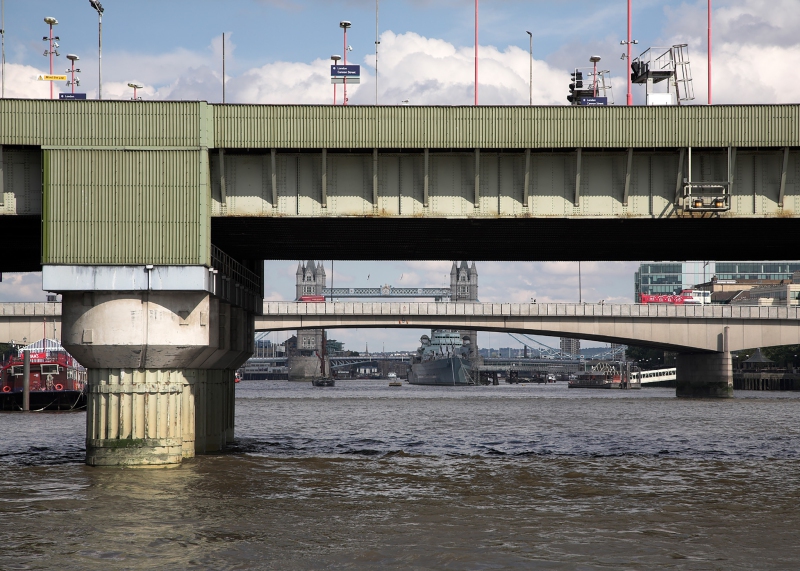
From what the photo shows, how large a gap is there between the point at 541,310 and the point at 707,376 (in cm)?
2436

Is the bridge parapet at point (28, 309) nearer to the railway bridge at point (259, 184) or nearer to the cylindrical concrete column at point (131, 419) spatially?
the railway bridge at point (259, 184)

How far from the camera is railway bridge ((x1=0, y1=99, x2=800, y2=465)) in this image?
32.4 meters

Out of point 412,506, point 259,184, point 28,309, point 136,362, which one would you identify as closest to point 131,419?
point 136,362

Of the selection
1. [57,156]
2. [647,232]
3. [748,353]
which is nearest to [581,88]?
[647,232]

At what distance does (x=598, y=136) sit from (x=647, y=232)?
20.6 ft

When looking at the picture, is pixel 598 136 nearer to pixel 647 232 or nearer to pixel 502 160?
pixel 502 160

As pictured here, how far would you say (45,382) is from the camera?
9038 centimetres

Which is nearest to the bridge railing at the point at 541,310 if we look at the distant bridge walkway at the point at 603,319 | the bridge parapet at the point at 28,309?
the distant bridge walkway at the point at 603,319

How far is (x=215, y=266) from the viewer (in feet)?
122

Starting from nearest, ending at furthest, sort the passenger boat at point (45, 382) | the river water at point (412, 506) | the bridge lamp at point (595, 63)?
the river water at point (412, 506) < the bridge lamp at point (595, 63) < the passenger boat at point (45, 382)

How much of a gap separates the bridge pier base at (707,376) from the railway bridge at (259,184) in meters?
83.3

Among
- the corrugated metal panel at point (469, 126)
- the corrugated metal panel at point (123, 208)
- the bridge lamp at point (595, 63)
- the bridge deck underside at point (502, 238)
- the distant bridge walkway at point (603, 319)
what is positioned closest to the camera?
the corrugated metal panel at point (123, 208)

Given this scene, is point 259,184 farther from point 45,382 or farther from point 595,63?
point 45,382

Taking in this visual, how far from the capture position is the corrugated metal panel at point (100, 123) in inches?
1271
